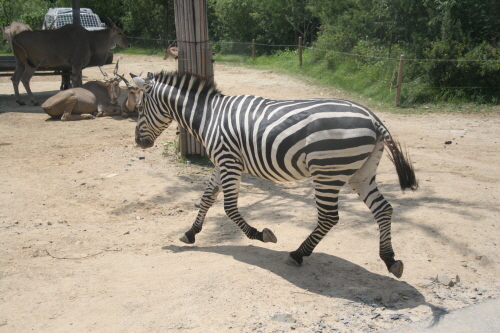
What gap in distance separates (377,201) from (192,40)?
535cm

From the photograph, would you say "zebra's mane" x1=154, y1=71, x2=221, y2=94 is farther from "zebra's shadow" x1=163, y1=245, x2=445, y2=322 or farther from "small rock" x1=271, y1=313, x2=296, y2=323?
"small rock" x1=271, y1=313, x2=296, y2=323

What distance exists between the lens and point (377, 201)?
4.52m

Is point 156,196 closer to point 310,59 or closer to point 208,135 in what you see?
point 208,135

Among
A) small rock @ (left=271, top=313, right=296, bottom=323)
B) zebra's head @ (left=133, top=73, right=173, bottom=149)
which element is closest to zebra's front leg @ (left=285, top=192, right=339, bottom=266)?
small rock @ (left=271, top=313, right=296, bottom=323)

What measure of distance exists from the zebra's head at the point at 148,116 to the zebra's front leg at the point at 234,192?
1359 millimetres

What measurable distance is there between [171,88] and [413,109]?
8.97 metres

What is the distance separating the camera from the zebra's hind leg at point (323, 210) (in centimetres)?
438

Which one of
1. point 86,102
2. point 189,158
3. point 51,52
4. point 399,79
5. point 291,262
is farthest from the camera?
point 51,52

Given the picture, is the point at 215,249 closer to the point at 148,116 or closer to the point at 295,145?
the point at 295,145

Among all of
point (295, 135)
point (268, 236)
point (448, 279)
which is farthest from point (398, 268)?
point (295, 135)

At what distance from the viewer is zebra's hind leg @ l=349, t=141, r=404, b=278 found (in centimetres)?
449

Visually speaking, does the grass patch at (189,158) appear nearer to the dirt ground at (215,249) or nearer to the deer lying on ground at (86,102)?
the dirt ground at (215,249)

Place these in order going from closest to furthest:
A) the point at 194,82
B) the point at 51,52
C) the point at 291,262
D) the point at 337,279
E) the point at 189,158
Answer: the point at 337,279, the point at 291,262, the point at 194,82, the point at 189,158, the point at 51,52

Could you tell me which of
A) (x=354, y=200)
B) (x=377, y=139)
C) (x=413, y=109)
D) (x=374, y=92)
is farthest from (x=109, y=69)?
(x=377, y=139)
